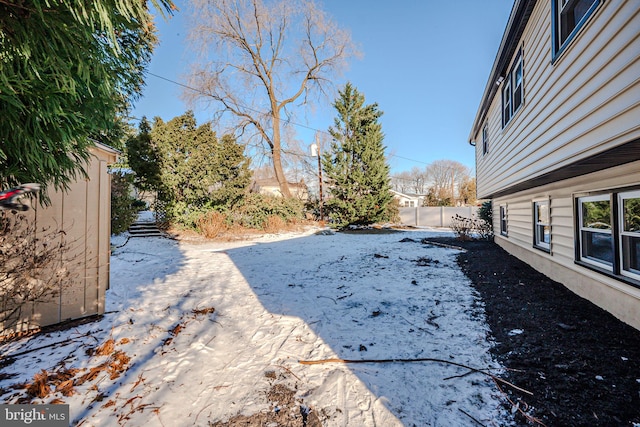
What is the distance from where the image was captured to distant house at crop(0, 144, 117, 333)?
2.77 metres

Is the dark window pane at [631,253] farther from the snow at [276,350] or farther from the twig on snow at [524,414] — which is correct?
the twig on snow at [524,414]

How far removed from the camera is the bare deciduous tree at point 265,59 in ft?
50.2

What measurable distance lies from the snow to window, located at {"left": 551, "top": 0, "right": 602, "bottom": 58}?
135 inches

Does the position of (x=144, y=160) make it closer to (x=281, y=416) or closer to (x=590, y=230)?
(x=281, y=416)

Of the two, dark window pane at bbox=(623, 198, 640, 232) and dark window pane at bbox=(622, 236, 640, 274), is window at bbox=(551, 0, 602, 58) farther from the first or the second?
dark window pane at bbox=(622, 236, 640, 274)

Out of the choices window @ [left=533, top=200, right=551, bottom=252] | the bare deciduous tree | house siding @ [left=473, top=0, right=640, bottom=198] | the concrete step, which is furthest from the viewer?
the bare deciduous tree

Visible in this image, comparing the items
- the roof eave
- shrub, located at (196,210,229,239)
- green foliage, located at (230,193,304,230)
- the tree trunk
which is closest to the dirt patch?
the roof eave

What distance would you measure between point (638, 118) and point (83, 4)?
11.8ft

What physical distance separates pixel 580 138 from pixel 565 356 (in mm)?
2062

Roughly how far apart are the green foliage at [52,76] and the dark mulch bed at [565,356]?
12.0ft

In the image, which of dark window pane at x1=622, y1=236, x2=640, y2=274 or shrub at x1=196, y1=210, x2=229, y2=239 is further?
shrub at x1=196, y1=210, x2=229, y2=239

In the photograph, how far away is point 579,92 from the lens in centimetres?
261

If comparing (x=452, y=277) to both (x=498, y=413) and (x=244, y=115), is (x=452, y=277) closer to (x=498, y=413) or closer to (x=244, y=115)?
(x=498, y=413)

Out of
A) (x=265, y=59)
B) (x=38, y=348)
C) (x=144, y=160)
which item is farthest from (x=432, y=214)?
(x=38, y=348)
